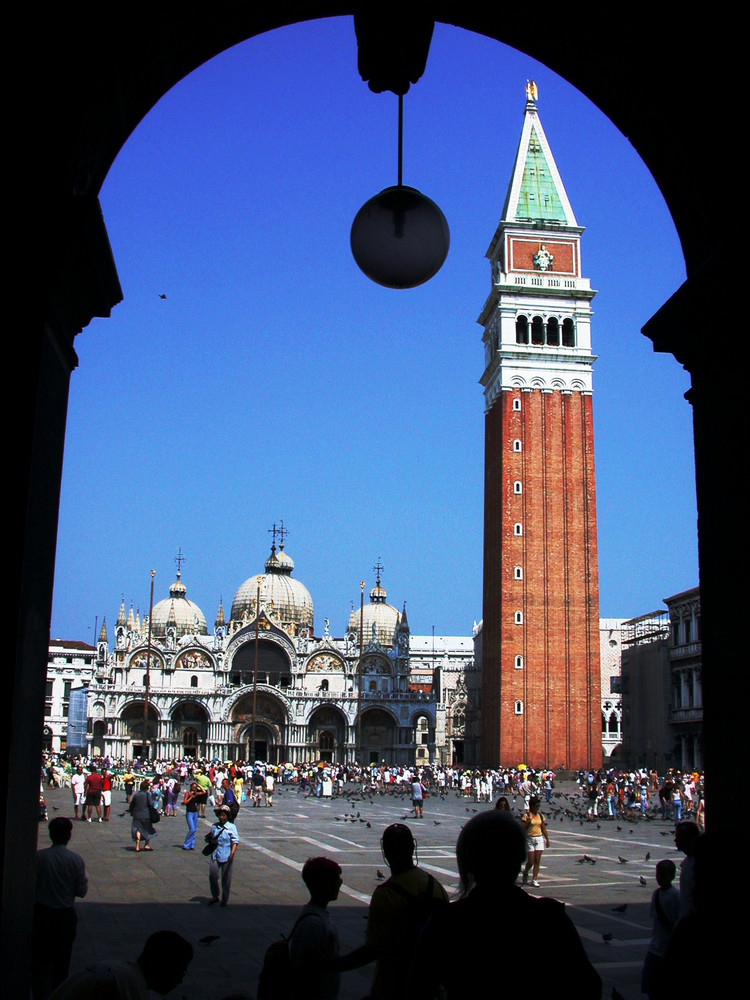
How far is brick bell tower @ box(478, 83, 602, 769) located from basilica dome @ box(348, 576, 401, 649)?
720 inches

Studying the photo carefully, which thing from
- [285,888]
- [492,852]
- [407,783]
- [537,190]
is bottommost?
[407,783]

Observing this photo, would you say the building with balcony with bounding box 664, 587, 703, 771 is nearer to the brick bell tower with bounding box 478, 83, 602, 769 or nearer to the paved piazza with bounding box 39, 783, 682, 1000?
the brick bell tower with bounding box 478, 83, 602, 769

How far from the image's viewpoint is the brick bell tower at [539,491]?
53.3 meters

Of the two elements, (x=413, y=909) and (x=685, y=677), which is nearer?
(x=413, y=909)

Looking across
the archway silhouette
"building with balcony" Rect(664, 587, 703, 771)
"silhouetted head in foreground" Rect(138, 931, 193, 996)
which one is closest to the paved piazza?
"silhouetted head in foreground" Rect(138, 931, 193, 996)

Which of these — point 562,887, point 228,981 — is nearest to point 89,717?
point 562,887

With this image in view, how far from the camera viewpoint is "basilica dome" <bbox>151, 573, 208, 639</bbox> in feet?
248

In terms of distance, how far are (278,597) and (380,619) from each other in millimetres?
8067

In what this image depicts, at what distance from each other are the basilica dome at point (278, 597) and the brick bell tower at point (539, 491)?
61.1ft

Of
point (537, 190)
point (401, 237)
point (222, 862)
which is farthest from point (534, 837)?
point (537, 190)

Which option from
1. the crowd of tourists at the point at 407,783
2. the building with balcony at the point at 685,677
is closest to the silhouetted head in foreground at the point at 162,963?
the crowd of tourists at the point at 407,783

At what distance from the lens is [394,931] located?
418 centimetres

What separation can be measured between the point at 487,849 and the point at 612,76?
142 inches

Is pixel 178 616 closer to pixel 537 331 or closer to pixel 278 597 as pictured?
pixel 278 597
